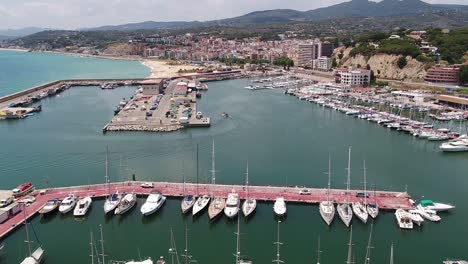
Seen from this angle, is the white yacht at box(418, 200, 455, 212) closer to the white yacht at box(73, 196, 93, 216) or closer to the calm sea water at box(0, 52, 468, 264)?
the calm sea water at box(0, 52, 468, 264)

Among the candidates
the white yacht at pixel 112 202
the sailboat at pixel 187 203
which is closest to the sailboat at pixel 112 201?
the white yacht at pixel 112 202

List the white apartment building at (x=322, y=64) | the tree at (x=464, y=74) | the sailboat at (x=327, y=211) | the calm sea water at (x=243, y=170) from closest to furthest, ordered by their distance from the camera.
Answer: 1. the calm sea water at (x=243, y=170)
2. the sailboat at (x=327, y=211)
3. the tree at (x=464, y=74)
4. the white apartment building at (x=322, y=64)

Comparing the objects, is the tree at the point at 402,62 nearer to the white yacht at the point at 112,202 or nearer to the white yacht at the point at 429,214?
the white yacht at the point at 429,214

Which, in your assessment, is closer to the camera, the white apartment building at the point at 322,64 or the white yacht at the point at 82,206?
the white yacht at the point at 82,206

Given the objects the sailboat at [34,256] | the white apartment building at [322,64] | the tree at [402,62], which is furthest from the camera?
the white apartment building at [322,64]

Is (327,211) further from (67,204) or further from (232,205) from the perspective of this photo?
(67,204)

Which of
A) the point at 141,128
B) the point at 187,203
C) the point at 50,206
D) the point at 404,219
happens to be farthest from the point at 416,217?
the point at 141,128
